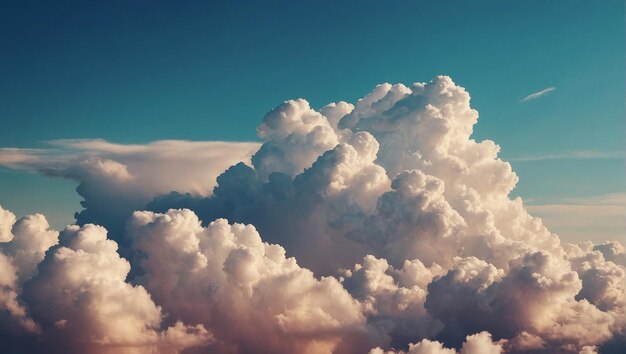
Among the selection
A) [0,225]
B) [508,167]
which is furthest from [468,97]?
[0,225]

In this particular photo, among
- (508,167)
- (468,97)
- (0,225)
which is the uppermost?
(468,97)

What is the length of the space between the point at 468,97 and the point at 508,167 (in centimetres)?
2993

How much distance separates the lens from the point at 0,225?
102 meters

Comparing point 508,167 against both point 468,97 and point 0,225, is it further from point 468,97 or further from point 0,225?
point 0,225

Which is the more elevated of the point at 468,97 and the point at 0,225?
the point at 468,97

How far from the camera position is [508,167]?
10200 centimetres

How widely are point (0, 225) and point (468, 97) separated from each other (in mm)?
180888

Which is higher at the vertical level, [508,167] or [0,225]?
[508,167]

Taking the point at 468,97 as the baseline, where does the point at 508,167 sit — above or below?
below

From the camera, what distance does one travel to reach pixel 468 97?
10319cm
